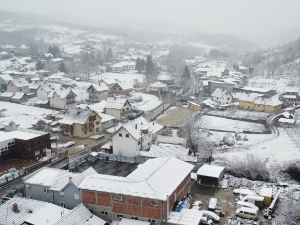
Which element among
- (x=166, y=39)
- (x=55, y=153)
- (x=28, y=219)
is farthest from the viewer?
(x=166, y=39)

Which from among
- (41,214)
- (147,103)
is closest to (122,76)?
(147,103)

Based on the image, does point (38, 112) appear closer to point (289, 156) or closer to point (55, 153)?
point (55, 153)

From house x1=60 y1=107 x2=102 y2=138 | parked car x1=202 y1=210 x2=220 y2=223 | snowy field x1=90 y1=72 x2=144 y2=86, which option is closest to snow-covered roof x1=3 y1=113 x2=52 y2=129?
house x1=60 y1=107 x2=102 y2=138

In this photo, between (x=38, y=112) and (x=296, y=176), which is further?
(x=38, y=112)

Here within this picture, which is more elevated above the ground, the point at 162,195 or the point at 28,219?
the point at 162,195

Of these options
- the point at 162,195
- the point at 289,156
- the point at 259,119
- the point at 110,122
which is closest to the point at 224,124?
the point at 259,119

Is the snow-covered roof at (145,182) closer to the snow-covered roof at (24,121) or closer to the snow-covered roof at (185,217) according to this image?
the snow-covered roof at (185,217)

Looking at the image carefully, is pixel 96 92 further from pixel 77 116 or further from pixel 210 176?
pixel 210 176
